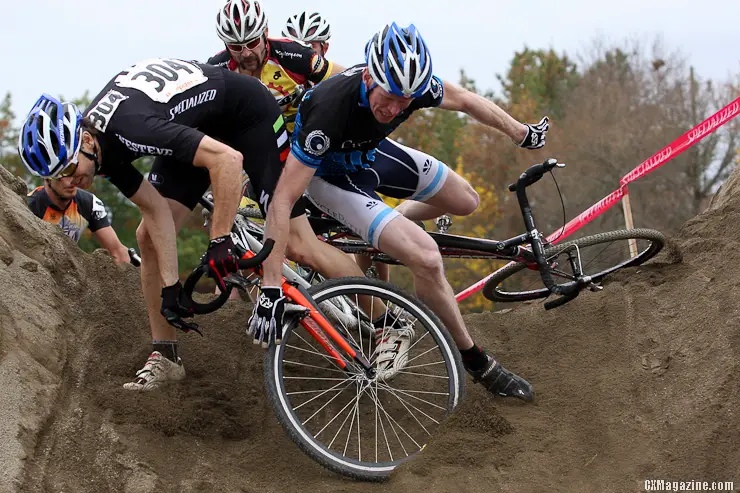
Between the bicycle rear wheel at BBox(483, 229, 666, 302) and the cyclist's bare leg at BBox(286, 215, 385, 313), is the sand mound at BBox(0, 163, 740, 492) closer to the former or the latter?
the bicycle rear wheel at BBox(483, 229, 666, 302)

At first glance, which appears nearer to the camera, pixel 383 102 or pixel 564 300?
pixel 383 102

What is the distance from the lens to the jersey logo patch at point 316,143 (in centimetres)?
498

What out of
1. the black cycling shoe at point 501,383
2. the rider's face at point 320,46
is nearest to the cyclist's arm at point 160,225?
the black cycling shoe at point 501,383

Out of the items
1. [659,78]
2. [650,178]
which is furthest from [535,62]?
[650,178]

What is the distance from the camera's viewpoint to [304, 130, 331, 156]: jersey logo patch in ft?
16.3

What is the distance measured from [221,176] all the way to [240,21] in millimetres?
2431

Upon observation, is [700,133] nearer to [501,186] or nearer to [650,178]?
[650,178]

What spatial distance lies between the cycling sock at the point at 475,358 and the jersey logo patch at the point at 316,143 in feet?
5.27

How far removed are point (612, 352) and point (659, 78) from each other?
36.2 meters

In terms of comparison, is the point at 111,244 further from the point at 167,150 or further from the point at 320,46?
the point at 167,150

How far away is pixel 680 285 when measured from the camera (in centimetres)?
631

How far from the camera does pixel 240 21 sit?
672 cm

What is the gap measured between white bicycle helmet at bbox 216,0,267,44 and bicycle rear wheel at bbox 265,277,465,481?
243cm

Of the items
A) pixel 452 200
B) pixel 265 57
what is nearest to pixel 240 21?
pixel 265 57
